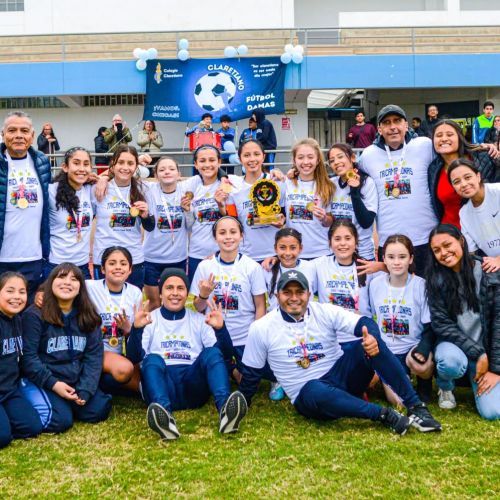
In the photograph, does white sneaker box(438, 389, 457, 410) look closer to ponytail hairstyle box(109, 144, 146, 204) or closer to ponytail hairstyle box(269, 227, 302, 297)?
ponytail hairstyle box(269, 227, 302, 297)

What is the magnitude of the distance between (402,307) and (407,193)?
115cm

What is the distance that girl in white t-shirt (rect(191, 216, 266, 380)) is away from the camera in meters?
5.06

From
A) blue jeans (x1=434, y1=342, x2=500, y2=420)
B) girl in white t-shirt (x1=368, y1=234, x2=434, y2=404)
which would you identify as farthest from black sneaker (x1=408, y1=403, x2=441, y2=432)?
girl in white t-shirt (x1=368, y1=234, x2=434, y2=404)

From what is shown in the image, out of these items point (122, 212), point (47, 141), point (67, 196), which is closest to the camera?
point (67, 196)

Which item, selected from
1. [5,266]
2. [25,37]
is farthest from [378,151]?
[25,37]

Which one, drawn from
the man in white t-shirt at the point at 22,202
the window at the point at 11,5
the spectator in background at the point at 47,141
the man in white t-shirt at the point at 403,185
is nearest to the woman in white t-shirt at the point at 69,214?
the man in white t-shirt at the point at 22,202

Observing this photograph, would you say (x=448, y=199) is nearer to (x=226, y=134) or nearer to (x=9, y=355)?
(x=9, y=355)

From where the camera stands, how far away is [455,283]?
442cm

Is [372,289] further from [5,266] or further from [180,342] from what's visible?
[5,266]

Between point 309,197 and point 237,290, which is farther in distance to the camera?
point 309,197

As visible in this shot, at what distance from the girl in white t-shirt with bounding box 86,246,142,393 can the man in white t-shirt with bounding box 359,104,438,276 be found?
7.08 ft

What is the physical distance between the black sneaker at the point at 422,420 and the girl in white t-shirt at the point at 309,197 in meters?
1.92

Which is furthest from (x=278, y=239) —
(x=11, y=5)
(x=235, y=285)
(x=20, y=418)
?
(x=11, y=5)

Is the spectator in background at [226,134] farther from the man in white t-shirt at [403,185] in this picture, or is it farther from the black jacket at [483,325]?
the black jacket at [483,325]
